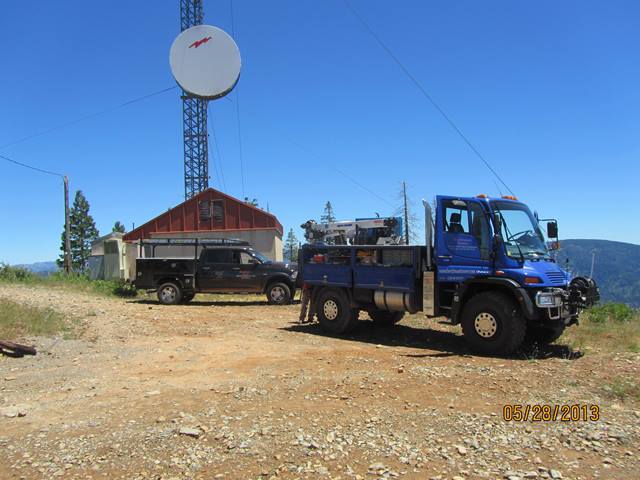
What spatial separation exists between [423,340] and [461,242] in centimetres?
245

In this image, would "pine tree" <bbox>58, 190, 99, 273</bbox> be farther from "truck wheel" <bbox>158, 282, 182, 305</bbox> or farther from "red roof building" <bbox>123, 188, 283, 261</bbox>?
"truck wheel" <bbox>158, 282, 182, 305</bbox>

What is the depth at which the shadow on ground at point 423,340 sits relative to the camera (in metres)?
8.81

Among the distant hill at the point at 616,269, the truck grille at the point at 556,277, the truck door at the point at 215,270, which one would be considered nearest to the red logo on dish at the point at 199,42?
the truck door at the point at 215,270

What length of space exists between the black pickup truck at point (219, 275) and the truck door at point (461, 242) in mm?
8633

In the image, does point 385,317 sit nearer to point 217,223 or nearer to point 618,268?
point 217,223

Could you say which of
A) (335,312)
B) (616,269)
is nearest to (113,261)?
(335,312)

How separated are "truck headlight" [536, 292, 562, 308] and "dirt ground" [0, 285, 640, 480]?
36.0 inches

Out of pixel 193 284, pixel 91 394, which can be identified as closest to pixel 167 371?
pixel 91 394

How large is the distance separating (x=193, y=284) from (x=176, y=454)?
47.1ft

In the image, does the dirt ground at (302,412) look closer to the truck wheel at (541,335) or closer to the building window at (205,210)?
the truck wheel at (541,335)

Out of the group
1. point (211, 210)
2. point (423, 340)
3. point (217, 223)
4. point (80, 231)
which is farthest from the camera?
point (80, 231)

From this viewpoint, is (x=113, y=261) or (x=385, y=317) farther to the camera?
(x=113, y=261)

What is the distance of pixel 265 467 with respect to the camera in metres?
4.12
